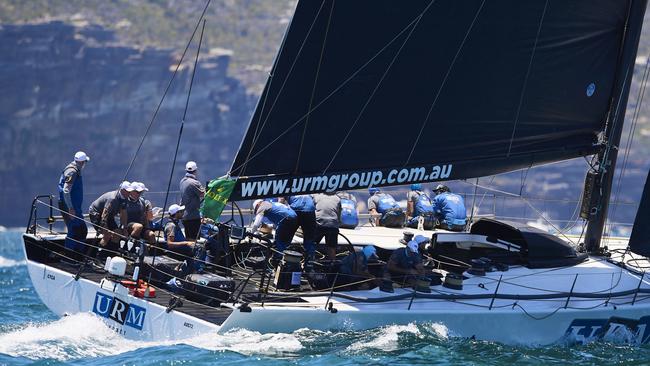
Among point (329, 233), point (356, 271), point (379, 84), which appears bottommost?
point (356, 271)

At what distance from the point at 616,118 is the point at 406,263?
373 cm

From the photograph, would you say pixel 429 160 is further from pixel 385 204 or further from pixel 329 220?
pixel 385 204

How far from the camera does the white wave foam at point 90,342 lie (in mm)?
12930

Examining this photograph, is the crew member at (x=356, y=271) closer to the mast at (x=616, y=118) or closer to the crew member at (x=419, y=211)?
the crew member at (x=419, y=211)

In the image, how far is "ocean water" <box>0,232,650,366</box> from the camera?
502 inches

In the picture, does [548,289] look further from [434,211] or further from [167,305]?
[167,305]

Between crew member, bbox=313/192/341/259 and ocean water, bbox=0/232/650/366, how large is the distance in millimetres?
1929

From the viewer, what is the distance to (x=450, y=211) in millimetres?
17234

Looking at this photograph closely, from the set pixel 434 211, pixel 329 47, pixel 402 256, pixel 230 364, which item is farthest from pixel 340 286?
pixel 434 211

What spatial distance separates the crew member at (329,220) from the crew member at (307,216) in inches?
2.8

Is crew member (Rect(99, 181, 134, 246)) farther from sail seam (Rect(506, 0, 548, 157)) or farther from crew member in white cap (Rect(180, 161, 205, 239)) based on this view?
sail seam (Rect(506, 0, 548, 157))

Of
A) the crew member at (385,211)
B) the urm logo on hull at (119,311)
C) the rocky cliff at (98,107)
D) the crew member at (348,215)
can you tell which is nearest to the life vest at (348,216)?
the crew member at (348,215)

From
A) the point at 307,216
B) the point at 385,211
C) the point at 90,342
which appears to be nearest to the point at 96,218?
the point at 90,342

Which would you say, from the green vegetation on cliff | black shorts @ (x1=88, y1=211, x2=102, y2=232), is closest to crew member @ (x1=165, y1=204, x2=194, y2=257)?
black shorts @ (x1=88, y1=211, x2=102, y2=232)
